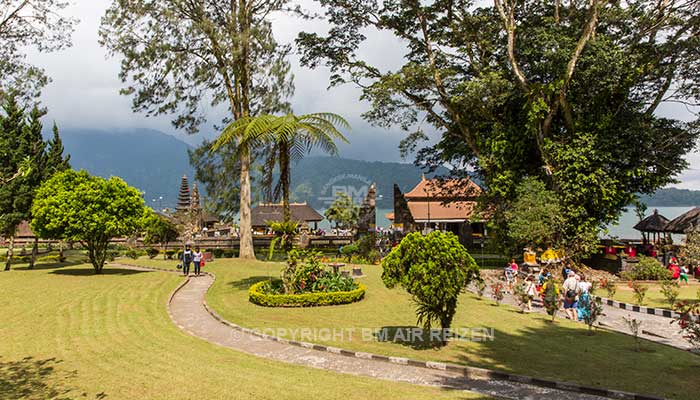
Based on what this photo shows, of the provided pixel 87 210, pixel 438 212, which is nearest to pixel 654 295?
pixel 438 212

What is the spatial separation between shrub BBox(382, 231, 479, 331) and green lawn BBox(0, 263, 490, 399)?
2.77 metres

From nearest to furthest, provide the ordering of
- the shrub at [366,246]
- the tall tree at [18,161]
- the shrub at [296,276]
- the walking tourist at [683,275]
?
the shrub at [296,276]
the walking tourist at [683,275]
the tall tree at [18,161]
the shrub at [366,246]

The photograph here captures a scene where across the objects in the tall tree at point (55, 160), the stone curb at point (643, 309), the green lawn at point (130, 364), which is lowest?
the green lawn at point (130, 364)

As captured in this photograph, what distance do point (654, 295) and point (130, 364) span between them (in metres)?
20.6

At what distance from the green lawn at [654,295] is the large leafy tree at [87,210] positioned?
2512 centimetres

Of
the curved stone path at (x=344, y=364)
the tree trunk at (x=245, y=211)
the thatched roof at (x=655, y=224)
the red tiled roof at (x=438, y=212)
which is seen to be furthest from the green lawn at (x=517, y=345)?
the red tiled roof at (x=438, y=212)

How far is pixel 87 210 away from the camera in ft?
76.5

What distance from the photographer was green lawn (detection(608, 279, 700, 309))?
17306mm

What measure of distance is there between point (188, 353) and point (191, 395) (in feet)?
9.77

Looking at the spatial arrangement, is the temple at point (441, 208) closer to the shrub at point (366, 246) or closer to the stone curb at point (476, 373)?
the shrub at point (366, 246)

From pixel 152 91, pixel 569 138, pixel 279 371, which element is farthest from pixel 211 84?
pixel 279 371

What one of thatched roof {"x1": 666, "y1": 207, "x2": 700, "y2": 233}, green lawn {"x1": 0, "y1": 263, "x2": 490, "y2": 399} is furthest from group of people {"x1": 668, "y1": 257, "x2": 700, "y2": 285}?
green lawn {"x1": 0, "y1": 263, "x2": 490, "y2": 399}

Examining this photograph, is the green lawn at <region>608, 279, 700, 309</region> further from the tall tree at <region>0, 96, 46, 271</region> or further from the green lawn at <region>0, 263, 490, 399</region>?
the tall tree at <region>0, 96, 46, 271</region>

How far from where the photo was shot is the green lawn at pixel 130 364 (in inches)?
306
